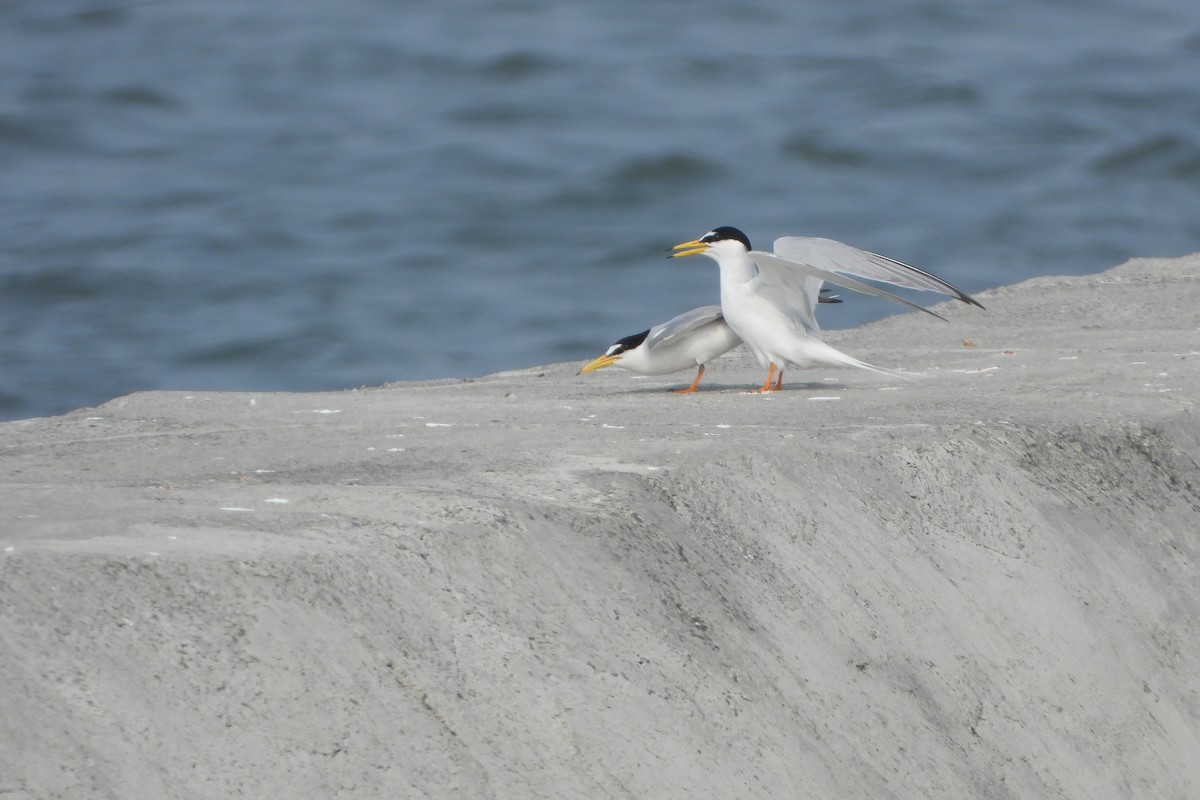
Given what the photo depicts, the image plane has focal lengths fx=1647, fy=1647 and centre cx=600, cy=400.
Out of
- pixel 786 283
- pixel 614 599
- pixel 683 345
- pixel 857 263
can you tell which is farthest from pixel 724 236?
pixel 614 599

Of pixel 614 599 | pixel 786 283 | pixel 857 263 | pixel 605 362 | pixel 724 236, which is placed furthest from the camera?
pixel 605 362

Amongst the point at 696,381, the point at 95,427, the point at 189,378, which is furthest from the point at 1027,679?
the point at 189,378

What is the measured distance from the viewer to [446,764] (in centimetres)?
312

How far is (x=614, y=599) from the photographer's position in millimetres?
3551

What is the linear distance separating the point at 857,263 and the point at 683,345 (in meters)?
0.81

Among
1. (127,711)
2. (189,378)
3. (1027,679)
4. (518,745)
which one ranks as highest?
(127,711)

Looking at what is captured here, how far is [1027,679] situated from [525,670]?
55.7 inches

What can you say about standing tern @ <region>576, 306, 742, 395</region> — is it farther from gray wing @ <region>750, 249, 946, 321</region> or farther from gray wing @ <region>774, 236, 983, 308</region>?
gray wing @ <region>774, 236, 983, 308</region>

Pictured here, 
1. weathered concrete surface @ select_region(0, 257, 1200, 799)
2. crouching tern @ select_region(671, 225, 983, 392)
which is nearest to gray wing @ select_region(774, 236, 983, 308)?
crouching tern @ select_region(671, 225, 983, 392)

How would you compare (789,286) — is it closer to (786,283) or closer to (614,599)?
(786,283)

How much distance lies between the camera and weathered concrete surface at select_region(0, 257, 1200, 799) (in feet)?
10.0

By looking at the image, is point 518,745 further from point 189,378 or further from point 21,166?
point 21,166

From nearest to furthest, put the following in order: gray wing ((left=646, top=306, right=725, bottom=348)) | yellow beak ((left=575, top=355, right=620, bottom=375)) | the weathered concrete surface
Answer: the weathered concrete surface, gray wing ((left=646, top=306, right=725, bottom=348)), yellow beak ((left=575, top=355, right=620, bottom=375))

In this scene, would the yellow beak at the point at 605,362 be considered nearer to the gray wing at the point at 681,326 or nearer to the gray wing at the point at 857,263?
the gray wing at the point at 681,326
